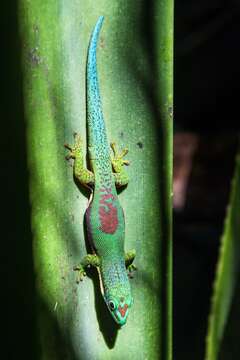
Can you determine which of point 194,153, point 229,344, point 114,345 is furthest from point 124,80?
point 194,153

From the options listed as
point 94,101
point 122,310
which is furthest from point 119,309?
point 94,101

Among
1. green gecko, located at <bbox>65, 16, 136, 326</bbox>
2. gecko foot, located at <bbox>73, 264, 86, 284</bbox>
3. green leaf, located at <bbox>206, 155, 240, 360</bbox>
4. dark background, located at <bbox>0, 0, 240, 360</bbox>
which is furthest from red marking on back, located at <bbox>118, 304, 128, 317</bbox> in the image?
dark background, located at <bbox>0, 0, 240, 360</bbox>

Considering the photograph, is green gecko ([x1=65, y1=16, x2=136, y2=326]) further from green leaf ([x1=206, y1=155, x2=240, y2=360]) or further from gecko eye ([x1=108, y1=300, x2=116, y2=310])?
green leaf ([x1=206, y1=155, x2=240, y2=360])

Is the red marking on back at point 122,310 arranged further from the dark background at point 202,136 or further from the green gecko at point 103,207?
the dark background at point 202,136

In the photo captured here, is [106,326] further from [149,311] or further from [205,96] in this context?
[205,96]

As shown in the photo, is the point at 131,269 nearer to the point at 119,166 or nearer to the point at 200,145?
the point at 119,166
